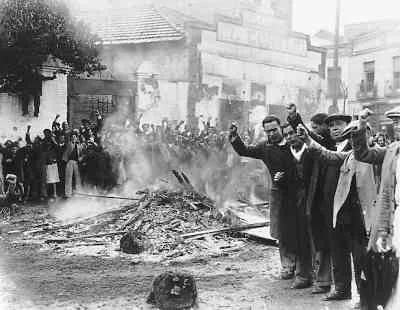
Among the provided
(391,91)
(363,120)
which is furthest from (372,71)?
(363,120)

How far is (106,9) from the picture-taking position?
1582 centimetres

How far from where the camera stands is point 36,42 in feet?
38.6

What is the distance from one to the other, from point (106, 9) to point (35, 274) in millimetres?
10696

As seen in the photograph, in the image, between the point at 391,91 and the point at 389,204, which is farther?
the point at 391,91

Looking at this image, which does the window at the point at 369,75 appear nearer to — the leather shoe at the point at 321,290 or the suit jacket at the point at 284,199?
the suit jacket at the point at 284,199

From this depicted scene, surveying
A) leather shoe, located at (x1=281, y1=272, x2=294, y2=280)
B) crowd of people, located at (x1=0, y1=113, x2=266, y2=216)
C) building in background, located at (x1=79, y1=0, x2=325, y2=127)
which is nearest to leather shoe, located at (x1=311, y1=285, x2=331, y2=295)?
leather shoe, located at (x1=281, y1=272, x2=294, y2=280)

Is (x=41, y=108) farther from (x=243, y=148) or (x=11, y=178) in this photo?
(x=243, y=148)

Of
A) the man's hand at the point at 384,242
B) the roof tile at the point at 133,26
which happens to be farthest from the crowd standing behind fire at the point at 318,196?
the roof tile at the point at 133,26

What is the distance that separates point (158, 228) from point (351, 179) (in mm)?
4326

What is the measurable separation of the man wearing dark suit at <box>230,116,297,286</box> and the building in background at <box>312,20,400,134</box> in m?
18.8

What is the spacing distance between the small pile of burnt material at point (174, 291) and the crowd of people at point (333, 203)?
1.34 metres

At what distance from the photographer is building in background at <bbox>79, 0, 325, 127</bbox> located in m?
16.5

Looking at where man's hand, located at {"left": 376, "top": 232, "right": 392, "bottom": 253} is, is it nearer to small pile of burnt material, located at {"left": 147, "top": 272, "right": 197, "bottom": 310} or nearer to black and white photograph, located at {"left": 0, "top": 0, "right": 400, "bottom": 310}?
black and white photograph, located at {"left": 0, "top": 0, "right": 400, "bottom": 310}

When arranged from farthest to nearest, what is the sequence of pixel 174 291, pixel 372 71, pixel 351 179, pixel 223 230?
1. pixel 372 71
2. pixel 223 230
3. pixel 174 291
4. pixel 351 179
